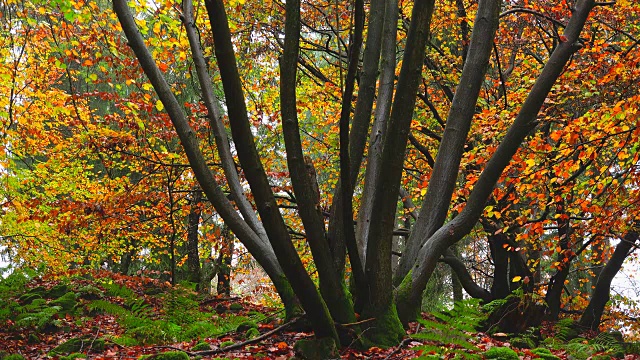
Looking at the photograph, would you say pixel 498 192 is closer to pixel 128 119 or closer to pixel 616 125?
pixel 616 125

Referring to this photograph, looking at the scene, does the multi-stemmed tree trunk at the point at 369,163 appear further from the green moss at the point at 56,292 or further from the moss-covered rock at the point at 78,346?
the green moss at the point at 56,292

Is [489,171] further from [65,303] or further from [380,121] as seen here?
[65,303]

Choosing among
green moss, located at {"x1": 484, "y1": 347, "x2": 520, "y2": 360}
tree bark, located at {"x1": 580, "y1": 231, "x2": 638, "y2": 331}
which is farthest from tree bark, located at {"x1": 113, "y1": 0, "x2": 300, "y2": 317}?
tree bark, located at {"x1": 580, "y1": 231, "x2": 638, "y2": 331}

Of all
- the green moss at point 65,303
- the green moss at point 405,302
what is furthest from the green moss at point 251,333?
the green moss at point 65,303

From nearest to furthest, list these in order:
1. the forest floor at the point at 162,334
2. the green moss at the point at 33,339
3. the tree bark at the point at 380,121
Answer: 1. the forest floor at the point at 162,334
2. the tree bark at the point at 380,121
3. the green moss at the point at 33,339

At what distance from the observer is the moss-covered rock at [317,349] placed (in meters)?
3.96

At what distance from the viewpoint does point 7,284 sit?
28.0 feet

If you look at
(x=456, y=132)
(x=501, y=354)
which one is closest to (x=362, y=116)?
(x=456, y=132)

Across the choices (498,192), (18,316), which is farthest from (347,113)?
(18,316)

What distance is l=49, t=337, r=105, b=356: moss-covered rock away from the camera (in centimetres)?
502

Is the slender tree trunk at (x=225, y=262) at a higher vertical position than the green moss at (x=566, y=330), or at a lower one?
higher

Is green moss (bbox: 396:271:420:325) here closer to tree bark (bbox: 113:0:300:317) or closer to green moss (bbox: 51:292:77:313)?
tree bark (bbox: 113:0:300:317)

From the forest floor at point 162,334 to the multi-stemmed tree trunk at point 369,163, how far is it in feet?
1.63

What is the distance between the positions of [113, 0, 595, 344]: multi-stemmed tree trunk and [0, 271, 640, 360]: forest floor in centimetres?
50
